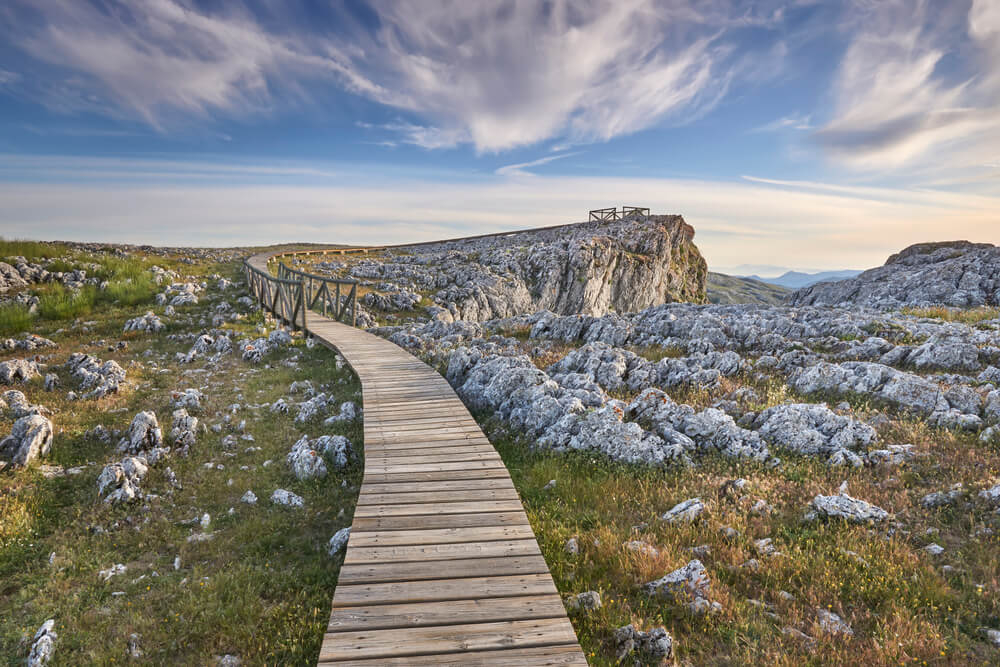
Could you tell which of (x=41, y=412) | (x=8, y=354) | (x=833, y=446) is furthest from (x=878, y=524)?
(x=8, y=354)

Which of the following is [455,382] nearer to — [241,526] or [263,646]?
[241,526]

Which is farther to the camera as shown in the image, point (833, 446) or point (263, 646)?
point (833, 446)

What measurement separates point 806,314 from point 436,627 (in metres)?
19.1

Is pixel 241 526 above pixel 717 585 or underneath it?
underneath

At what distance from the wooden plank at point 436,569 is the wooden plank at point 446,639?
2.30 ft

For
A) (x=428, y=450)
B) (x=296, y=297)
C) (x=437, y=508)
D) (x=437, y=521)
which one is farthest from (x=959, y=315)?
(x=296, y=297)

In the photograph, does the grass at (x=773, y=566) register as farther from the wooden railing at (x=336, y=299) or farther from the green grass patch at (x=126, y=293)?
the green grass patch at (x=126, y=293)

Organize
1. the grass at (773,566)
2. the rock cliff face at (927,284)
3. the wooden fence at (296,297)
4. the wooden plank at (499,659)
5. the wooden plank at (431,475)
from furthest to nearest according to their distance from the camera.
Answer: the rock cliff face at (927,284) < the wooden fence at (296,297) < the wooden plank at (431,475) < the grass at (773,566) < the wooden plank at (499,659)

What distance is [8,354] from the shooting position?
15.1 metres

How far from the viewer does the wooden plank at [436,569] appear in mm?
4953

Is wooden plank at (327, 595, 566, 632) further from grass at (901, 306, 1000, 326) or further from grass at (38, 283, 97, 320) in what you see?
grass at (38, 283, 97, 320)

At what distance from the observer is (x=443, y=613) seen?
448 cm

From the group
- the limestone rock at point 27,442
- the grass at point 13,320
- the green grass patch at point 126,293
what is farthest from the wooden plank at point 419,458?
the green grass patch at point 126,293

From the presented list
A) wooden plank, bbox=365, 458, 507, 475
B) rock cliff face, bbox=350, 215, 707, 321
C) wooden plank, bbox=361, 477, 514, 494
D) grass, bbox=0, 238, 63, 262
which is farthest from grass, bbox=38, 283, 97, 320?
wooden plank, bbox=361, 477, 514, 494
